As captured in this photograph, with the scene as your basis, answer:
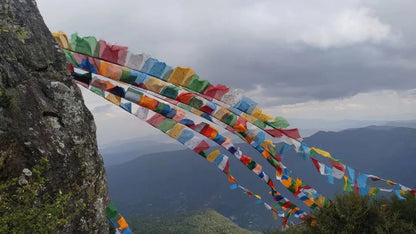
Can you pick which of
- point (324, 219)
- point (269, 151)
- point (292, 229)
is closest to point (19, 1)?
point (269, 151)

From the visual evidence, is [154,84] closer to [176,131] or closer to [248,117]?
[176,131]

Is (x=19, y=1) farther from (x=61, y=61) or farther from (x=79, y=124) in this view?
(x=79, y=124)

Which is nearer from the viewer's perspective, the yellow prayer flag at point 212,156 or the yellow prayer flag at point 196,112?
the yellow prayer flag at point 196,112

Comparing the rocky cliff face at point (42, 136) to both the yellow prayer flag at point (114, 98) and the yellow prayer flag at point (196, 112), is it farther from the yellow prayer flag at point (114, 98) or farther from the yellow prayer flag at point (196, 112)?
the yellow prayer flag at point (196, 112)

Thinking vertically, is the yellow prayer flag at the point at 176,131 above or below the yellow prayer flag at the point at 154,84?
below

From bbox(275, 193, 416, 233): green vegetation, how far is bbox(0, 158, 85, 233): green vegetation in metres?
15.2

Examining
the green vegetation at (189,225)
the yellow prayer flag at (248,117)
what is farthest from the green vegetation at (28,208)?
the green vegetation at (189,225)

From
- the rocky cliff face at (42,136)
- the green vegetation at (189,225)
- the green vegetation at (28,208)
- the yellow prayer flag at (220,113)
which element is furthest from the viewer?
the green vegetation at (189,225)

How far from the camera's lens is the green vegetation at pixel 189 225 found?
135625mm

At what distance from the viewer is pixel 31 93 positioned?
5.20 meters

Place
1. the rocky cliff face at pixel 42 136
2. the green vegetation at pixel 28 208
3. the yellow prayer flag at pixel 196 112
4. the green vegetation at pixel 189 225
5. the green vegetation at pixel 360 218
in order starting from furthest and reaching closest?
1. the green vegetation at pixel 189 225
2. the green vegetation at pixel 360 218
3. the yellow prayer flag at pixel 196 112
4. the rocky cliff face at pixel 42 136
5. the green vegetation at pixel 28 208

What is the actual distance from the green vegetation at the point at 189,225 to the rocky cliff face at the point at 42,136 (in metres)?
126

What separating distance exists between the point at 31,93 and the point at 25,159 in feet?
4.20

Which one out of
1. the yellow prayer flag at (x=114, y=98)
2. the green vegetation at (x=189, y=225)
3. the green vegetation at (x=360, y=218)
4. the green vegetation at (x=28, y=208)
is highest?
the yellow prayer flag at (x=114, y=98)
